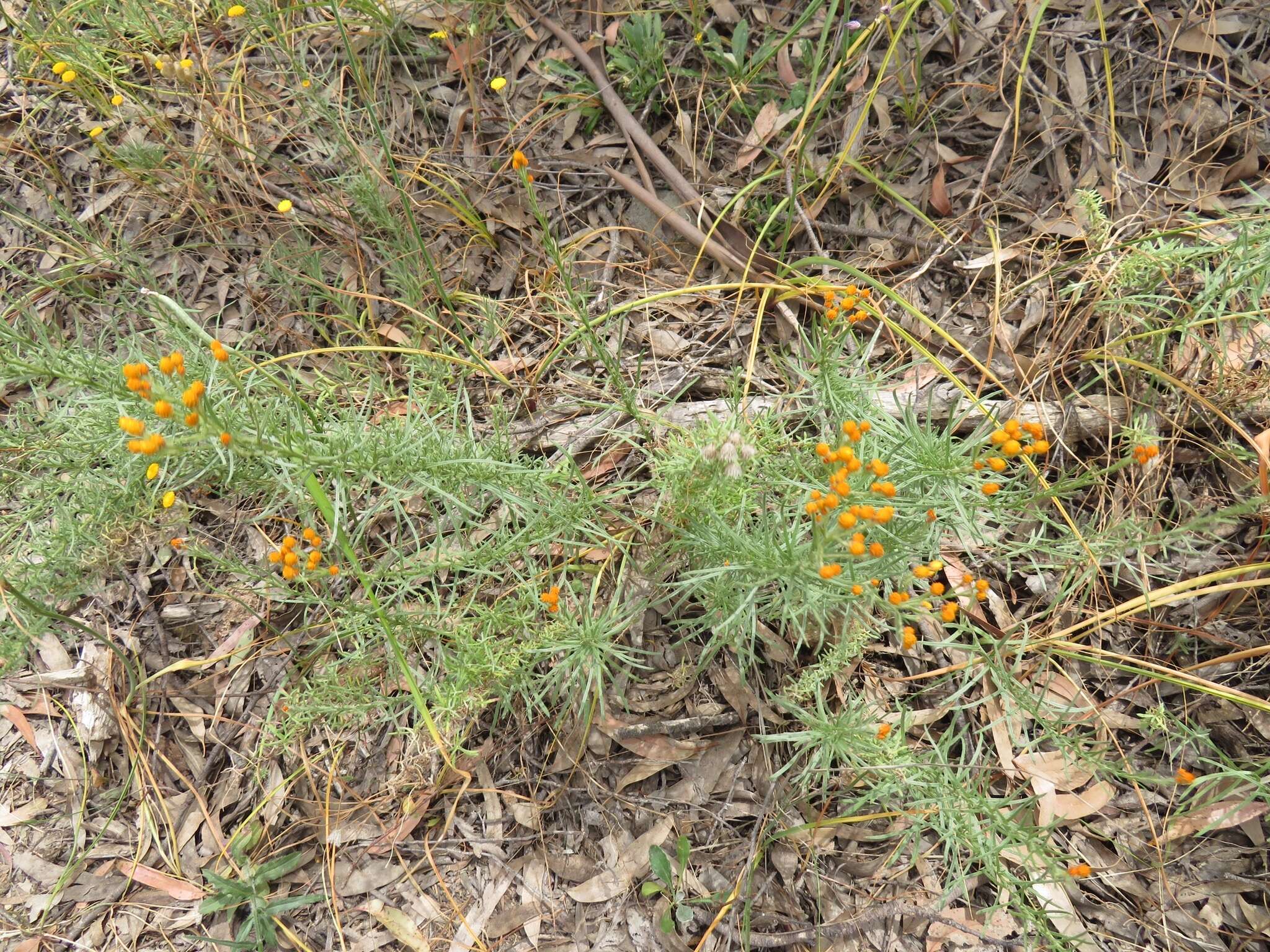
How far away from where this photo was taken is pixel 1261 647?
2.26 metres

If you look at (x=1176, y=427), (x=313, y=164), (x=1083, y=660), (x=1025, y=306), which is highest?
(x=313, y=164)

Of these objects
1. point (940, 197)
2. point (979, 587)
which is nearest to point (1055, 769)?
point (979, 587)

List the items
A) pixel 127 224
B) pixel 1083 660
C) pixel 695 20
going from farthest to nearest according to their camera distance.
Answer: pixel 127 224
pixel 695 20
pixel 1083 660

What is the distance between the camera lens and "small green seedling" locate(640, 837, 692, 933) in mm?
2223

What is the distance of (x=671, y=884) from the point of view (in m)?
2.25

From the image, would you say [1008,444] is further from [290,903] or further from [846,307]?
[290,903]

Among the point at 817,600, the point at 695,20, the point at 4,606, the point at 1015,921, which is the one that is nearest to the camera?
the point at 817,600

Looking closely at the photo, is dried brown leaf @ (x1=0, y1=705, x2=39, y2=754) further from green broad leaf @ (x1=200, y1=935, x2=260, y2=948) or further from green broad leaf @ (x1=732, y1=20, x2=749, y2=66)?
green broad leaf @ (x1=732, y1=20, x2=749, y2=66)

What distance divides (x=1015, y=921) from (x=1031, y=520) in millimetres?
1156

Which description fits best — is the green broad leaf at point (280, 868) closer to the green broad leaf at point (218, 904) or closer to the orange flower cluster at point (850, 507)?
the green broad leaf at point (218, 904)

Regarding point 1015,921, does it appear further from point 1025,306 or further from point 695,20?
point 695,20

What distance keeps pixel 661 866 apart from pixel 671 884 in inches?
2.6

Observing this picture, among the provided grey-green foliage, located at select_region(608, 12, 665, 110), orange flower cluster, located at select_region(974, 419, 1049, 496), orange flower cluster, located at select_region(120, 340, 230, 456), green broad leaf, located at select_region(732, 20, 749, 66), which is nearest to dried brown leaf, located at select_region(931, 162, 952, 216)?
A: green broad leaf, located at select_region(732, 20, 749, 66)

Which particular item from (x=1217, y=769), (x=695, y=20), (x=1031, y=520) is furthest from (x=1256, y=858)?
(x=695, y=20)
